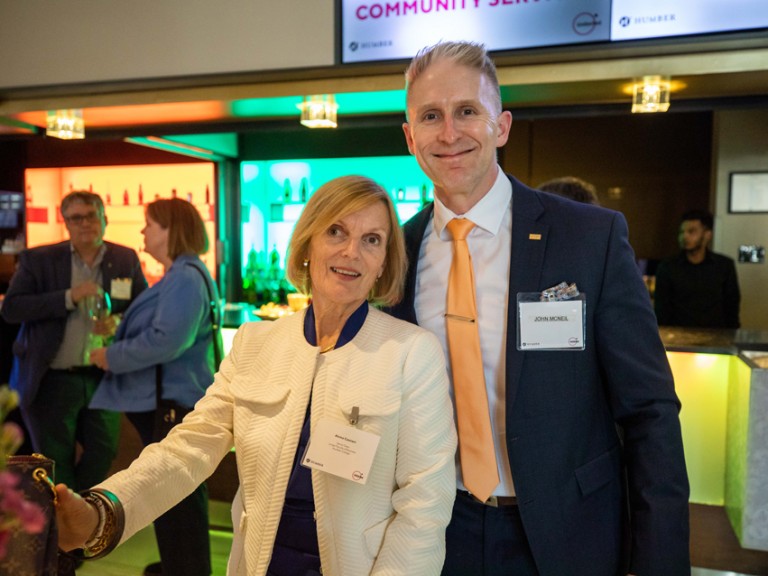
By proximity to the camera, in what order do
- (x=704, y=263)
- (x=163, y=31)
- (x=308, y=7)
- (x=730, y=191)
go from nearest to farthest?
(x=308, y=7) → (x=163, y=31) → (x=704, y=263) → (x=730, y=191)

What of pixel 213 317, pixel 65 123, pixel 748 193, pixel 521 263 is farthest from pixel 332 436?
pixel 748 193

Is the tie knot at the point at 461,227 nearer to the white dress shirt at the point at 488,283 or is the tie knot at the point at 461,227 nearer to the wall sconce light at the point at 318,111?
the white dress shirt at the point at 488,283

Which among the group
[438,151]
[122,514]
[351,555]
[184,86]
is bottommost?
[351,555]

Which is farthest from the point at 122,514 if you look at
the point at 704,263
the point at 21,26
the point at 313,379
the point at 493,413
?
the point at 704,263

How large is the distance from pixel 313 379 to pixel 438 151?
56 centimetres

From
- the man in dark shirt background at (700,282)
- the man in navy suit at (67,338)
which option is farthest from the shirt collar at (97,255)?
the man in dark shirt background at (700,282)

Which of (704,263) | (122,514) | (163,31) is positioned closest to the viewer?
(122,514)

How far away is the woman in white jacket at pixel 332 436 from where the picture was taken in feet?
3.95

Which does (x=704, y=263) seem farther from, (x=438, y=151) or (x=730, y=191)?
(x=438, y=151)

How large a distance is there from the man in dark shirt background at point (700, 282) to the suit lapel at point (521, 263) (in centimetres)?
354

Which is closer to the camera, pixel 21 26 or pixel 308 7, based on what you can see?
pixel 308 7

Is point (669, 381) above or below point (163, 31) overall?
below

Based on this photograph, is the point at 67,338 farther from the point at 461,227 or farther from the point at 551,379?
the point at 551,379

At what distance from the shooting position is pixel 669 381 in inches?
51.0
